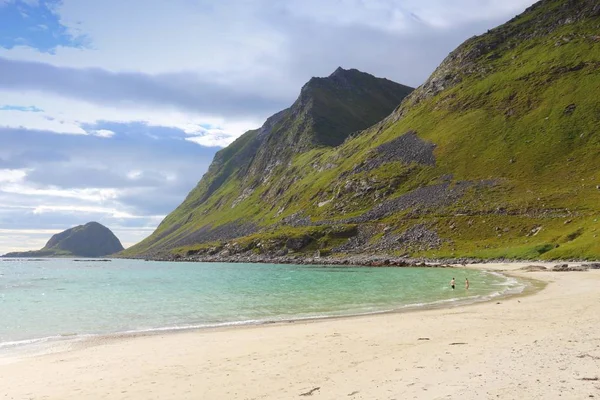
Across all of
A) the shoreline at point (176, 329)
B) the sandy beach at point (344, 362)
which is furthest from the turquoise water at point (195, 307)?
the sandy beach at point (344, 362)

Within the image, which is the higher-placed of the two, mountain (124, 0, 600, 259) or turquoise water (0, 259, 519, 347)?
mountain (124, 0, 600, 259)

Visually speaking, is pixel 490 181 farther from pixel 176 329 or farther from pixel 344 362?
→ pixel 344 362

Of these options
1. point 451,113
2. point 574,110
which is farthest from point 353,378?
point 451,113

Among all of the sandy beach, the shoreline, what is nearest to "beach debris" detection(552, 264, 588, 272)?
the shoreline

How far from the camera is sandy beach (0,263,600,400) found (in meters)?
15.0

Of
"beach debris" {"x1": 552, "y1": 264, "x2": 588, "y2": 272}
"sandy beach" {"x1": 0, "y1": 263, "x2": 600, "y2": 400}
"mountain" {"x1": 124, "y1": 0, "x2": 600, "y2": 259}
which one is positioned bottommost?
"beach debris" {"x1": 552, "y1": 264, "x2": 588, "y2": 272}

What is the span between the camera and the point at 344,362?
64.6 ft

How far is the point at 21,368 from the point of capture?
2117 cm

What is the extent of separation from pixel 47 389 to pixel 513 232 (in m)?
119

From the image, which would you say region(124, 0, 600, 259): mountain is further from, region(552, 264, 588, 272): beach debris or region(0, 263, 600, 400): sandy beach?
region(0, 263, 600, 400): sandy beach

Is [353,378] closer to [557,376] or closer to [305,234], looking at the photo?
[557,376]

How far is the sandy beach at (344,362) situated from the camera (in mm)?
14953

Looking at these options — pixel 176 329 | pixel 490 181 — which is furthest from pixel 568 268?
pixel 490 181

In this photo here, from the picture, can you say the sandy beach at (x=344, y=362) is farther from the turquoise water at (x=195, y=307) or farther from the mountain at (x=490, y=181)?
the mountain at (x=490, y=181)
